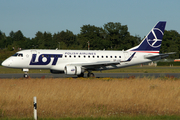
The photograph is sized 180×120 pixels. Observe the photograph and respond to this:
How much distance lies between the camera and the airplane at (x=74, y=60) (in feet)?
97.7

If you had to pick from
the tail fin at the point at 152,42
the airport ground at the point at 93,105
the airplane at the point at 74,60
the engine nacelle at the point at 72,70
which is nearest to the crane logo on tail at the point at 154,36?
the tail fin at the point at 152,42

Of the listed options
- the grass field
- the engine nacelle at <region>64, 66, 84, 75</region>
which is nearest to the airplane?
the engine nacelle at <region>64, 66, 84, 75</region>

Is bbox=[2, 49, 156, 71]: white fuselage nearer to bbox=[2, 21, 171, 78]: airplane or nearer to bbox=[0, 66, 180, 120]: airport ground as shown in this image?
bbox=[2, 21, 171, 78]: airplane

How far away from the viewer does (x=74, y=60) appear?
31094 mm

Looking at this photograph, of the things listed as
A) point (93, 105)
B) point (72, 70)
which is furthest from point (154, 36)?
point (93, 105)

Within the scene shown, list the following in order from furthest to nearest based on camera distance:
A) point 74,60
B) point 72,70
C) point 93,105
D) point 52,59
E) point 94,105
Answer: point 74,60 < point 52,59 < point 72,70 < point 93,105 < point 94,105

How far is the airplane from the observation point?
29781mm

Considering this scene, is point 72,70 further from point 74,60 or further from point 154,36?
point 154,36

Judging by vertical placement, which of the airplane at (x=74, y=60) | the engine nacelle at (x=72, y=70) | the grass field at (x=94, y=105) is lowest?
the grass field at (x=94, y=105)

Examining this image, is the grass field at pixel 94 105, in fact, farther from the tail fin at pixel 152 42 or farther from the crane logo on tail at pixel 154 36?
the crane logo on tail at pixel 154 36

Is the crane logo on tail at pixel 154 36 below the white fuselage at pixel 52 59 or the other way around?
the other way around

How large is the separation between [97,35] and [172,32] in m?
41.1

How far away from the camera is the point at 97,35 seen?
13288 centimetres

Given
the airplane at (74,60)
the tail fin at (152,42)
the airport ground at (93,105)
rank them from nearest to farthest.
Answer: the airport ground at (93,105)
the airplane at (74,60)
the tail fin at (152,42)
